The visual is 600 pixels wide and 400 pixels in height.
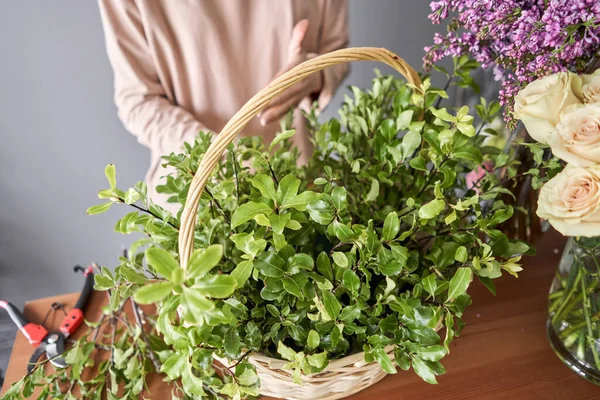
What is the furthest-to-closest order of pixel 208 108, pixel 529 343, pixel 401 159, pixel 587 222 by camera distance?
pixel 208 108, pixel 529 343, pixel 401 159, pixel 587 222

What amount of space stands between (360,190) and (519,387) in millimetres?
344

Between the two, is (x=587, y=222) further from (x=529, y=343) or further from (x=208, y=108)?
(x=208, y=108)

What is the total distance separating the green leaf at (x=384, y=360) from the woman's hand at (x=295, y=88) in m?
0.46

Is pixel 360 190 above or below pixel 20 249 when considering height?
above

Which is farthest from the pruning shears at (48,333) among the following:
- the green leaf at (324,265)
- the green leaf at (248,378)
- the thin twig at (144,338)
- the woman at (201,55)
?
the green leaf at (324,265)

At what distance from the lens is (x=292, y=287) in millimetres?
449

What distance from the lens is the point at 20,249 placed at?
0.88 meters

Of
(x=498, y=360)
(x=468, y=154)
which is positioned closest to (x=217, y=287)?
(x=468, y=154)

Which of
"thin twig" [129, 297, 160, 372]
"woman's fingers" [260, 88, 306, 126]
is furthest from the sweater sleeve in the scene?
"thin twig" [129, 297, 160, 372]

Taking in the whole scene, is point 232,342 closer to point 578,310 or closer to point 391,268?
point 391,268

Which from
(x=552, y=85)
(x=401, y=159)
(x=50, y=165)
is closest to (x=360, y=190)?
(x=401, y=159)

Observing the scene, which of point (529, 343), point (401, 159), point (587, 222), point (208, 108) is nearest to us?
point (587, 222)

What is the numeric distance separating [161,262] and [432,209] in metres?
0.27

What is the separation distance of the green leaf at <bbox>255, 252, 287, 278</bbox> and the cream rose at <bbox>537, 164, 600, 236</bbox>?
258 millimetres
